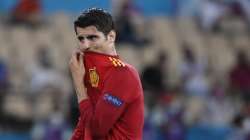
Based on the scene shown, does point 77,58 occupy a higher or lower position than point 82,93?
higher

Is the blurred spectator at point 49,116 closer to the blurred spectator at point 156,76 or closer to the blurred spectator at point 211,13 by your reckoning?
the blurred spectator at point 156,76

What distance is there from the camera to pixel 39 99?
1270cm

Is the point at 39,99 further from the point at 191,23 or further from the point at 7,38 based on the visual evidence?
the point at 191,23

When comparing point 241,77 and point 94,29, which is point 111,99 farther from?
point 241,77

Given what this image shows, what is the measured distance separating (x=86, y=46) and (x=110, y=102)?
1.10ft

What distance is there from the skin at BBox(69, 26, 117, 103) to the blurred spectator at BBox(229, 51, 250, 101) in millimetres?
9102

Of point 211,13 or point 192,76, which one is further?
point 211,13

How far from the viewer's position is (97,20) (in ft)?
15.8

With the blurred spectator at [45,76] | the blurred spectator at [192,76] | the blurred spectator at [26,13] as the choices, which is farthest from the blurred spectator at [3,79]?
the blurred spectator at [192,76]

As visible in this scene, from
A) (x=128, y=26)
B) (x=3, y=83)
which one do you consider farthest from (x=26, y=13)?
(x=3, y=83)

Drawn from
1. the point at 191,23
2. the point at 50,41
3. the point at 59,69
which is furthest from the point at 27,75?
the point at 191,23

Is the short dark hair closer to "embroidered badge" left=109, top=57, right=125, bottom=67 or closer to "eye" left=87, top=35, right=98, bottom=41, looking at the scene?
"eye" left=87, top=35, right=98, bottom=41

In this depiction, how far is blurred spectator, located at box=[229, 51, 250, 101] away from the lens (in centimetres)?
1399

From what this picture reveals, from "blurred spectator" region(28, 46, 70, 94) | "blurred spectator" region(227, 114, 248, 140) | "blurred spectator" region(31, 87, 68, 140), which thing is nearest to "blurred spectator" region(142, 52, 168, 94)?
"blurred spectator" region(28, 46, 70, 94)
